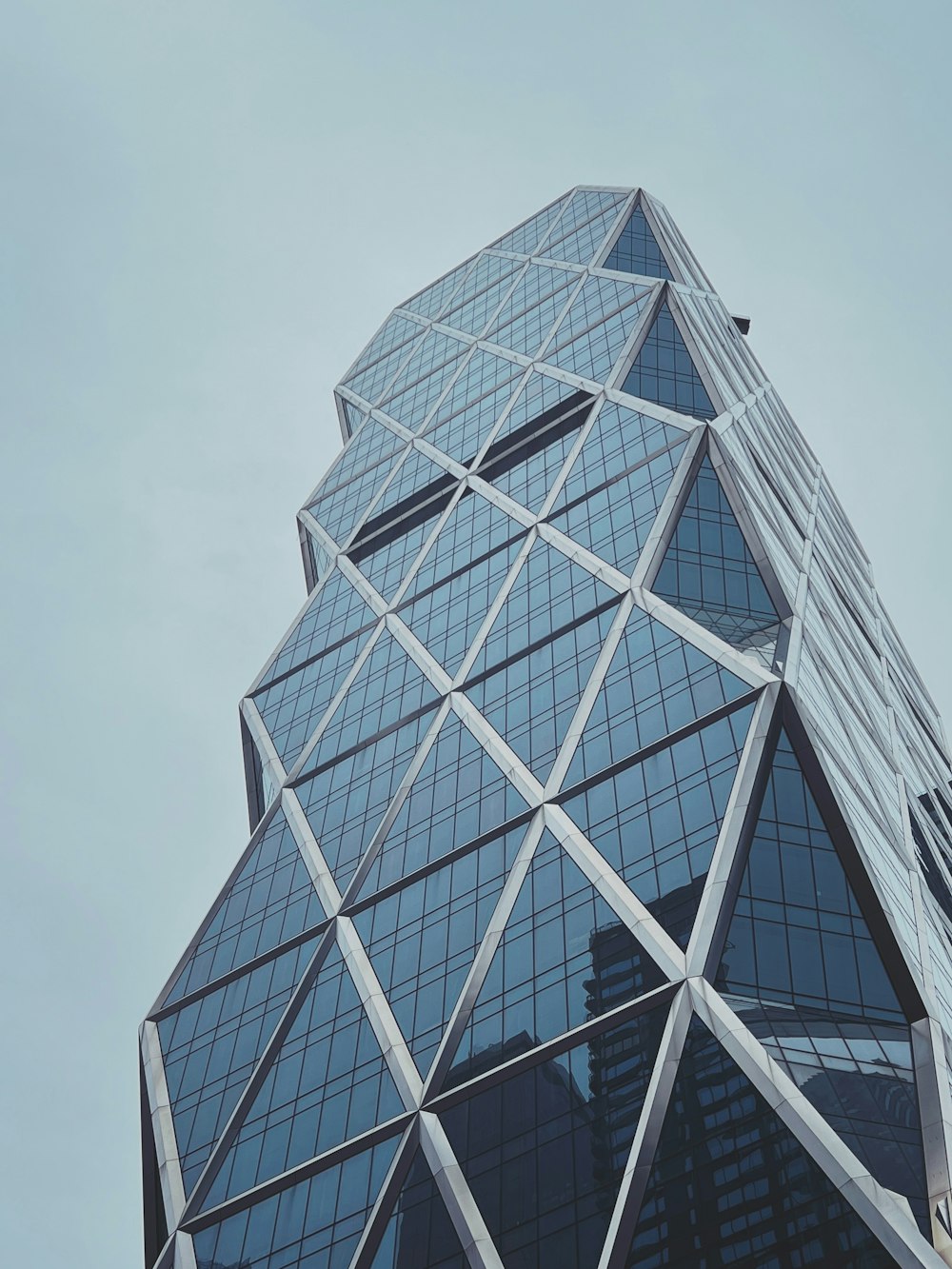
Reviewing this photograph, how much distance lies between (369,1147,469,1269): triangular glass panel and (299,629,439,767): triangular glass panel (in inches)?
927

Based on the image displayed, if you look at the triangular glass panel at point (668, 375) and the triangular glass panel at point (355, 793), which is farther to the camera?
the triangular glass panel at point (668, 375)

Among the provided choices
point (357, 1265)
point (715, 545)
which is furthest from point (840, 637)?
point (357, 1265)

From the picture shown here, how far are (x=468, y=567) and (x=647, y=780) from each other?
77.3 ft

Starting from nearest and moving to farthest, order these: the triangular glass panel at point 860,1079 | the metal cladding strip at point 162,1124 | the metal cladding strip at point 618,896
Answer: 1. the triangular glass panel at point 860,1079
2. the metal cladding strip at point 618,896
3. the metal cladding strip at point 162,1124

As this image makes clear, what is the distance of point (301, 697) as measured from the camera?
232 ft

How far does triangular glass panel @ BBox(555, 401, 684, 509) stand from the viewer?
6588 cm

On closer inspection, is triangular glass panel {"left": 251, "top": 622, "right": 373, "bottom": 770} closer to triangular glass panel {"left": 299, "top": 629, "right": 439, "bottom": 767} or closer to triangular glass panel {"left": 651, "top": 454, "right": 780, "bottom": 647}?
triangular glass panel {"left": 299, "top": 629, "right": 439, "bottom": 767}

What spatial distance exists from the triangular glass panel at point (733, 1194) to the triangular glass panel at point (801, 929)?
3004 millimetres

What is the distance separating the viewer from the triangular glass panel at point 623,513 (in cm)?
6012

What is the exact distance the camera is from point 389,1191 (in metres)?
40.6

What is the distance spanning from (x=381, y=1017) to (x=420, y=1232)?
847 cm

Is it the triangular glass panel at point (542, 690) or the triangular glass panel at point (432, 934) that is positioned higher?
the triangular glass panel at point (542, 690)

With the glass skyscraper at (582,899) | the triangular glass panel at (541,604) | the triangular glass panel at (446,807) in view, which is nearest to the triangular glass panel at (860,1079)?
the glass skyscraper at (582,899)

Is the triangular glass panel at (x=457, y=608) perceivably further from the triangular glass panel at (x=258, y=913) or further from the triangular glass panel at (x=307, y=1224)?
the triangular glass panel at (x=307, y=1224)
